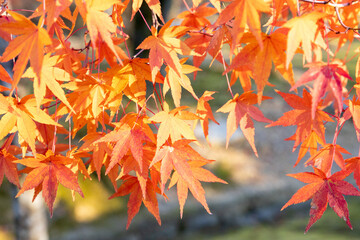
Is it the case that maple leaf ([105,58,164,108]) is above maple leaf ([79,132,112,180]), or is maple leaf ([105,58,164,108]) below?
above

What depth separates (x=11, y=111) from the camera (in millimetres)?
751

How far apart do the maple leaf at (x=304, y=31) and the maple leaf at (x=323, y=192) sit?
1.00 ft

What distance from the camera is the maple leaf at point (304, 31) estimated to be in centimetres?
61

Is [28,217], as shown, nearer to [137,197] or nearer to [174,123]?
[137,197]

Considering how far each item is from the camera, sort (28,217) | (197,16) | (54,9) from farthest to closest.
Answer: (28,217) → (197,16) → (54,9)

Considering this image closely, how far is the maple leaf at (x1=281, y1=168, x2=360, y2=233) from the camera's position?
825 mm

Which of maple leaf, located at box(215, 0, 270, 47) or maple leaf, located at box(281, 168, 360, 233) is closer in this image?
maple leaf, located at box(215, 0, 270, 47)

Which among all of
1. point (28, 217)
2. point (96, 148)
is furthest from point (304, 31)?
point (28, 217)

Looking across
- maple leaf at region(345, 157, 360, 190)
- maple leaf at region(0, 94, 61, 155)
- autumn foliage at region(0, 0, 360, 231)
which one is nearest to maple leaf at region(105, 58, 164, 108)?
autumn foliage at region(0, 0, 360, 231)

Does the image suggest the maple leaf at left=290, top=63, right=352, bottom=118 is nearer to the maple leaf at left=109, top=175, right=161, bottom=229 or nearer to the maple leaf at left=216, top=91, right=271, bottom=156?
the maple leaf at left=216, top=91, right=271, bottom=156

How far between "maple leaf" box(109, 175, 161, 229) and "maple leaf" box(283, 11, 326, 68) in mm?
430

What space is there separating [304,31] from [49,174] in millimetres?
530

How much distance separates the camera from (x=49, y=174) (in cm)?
80

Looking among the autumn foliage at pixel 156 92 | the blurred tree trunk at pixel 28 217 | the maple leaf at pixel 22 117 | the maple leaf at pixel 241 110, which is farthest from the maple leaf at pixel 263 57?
the blurred tree trunk at pixel 28 217
